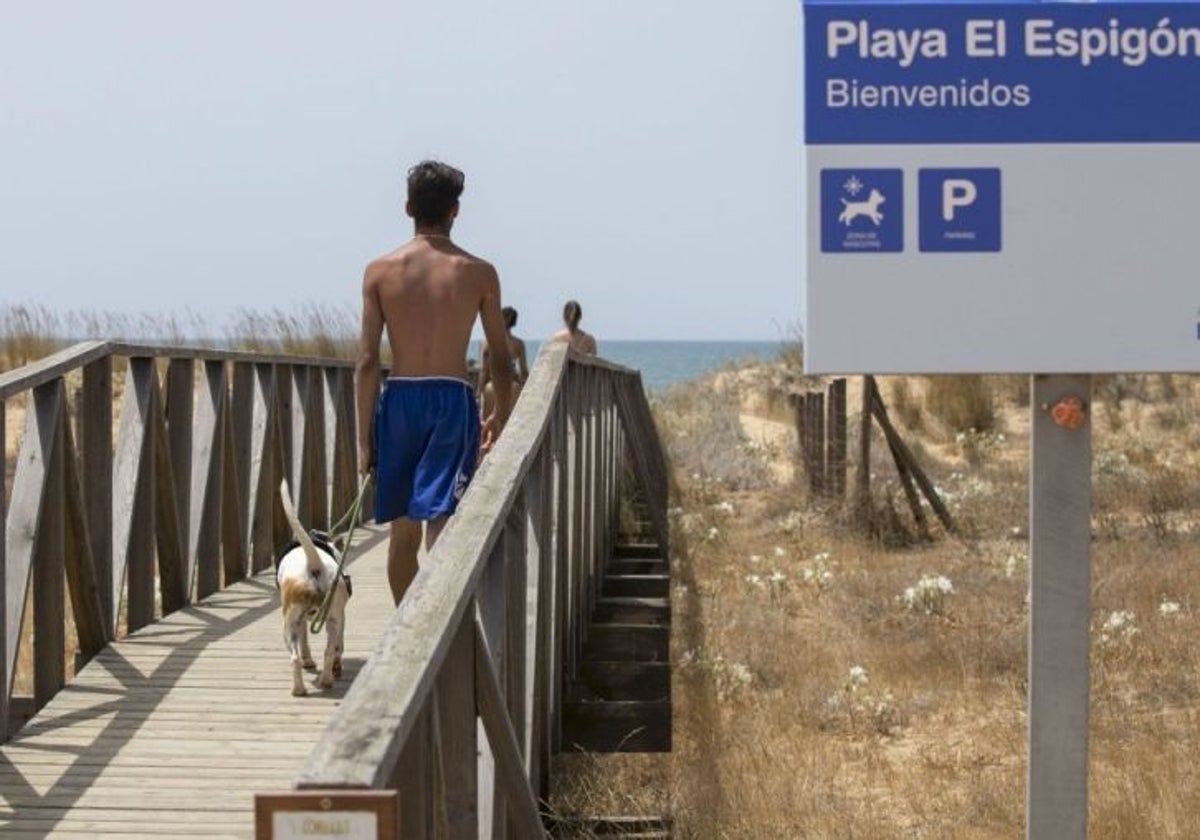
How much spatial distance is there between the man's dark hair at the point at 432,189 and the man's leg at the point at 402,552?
0.94 meters

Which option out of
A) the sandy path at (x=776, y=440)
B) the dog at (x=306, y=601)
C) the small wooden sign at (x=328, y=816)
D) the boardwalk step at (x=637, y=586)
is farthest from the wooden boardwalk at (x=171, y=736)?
the sandy path at (x=776, y=440)

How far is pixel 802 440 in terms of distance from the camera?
20.0m

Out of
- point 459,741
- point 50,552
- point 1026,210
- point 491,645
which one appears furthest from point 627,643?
point 459,741

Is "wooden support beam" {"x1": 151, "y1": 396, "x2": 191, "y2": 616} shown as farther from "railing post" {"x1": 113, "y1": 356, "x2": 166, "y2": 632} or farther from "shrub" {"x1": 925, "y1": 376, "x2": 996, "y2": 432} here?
"shrub" {"x1": 925, "y1": 376, "x2": 996, "y2": 432}


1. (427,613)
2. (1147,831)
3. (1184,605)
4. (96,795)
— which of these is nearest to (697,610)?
(1184,605)

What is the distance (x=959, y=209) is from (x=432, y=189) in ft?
7.49

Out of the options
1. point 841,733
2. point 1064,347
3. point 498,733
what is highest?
point 1064,347

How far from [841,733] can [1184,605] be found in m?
3.50

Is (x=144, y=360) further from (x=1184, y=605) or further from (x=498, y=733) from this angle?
(x=1184, y=605)

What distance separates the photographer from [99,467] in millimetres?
7652

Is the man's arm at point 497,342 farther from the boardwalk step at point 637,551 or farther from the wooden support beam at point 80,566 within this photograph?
the boardwalk step at point 637,551

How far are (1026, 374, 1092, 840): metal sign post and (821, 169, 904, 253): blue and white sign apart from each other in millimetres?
491

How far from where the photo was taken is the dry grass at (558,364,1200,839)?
25.7 feet

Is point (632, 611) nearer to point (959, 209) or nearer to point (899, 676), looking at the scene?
point (899, 676)
